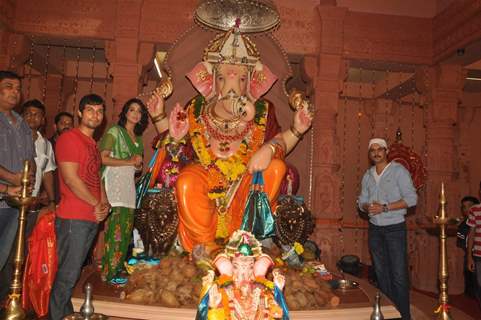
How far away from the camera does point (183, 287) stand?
3.01 metres

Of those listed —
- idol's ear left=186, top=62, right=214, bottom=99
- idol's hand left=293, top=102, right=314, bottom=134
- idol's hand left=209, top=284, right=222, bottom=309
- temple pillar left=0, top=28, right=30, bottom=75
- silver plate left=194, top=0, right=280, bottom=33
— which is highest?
silver plate left=194, top=0, right=280, bottom=33

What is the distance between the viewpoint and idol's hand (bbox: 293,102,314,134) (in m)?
4.23

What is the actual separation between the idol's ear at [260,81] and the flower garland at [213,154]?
7.1 inches

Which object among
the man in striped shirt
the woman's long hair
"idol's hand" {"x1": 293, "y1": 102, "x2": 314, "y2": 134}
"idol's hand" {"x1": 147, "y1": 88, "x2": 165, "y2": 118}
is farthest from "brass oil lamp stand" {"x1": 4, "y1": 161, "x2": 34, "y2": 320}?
the man in striped shirt

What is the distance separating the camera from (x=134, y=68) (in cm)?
509

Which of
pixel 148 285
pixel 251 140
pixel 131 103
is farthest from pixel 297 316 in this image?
pixel 131 103

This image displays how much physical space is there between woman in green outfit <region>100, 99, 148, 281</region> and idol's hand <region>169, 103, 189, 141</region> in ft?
2.06

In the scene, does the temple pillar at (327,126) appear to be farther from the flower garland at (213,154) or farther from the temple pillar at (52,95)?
the temple pillar at (52,95)

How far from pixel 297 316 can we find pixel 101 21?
423 cm

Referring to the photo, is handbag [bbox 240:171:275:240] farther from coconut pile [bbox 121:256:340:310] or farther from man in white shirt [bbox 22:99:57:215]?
man in white shirt [bbox 22:99:57:215]

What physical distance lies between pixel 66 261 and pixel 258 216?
5.26 feet

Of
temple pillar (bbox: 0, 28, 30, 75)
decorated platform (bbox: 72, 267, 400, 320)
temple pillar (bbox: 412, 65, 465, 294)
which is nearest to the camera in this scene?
decorated platform (bbox: 72, 267, 400, 320)

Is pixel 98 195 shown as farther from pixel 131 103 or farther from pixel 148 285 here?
pixel 131 103

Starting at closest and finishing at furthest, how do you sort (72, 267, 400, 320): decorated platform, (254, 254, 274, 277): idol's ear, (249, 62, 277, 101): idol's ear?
(254, 254, 274, 277): idol's ear → (72, 267, 400, 320): decorated platform → (249, 62, 277, 101): idol's ear
